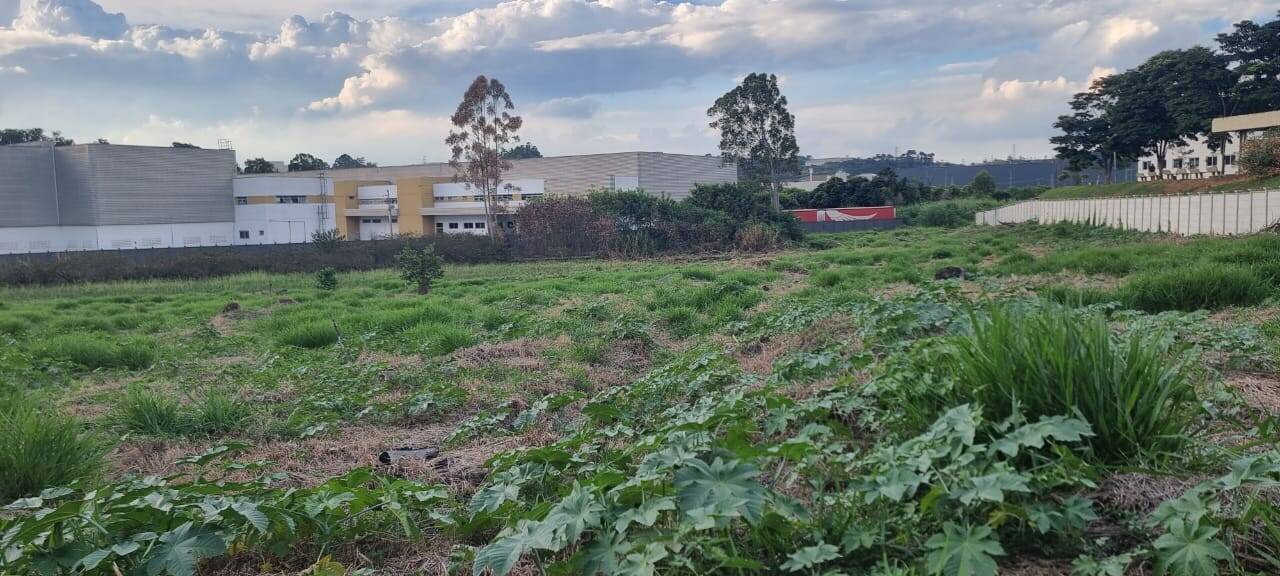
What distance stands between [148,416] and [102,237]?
55160 millimetres

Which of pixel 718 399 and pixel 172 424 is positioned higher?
pixel 718 399

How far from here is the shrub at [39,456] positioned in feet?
13.8

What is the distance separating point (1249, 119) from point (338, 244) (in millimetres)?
36464

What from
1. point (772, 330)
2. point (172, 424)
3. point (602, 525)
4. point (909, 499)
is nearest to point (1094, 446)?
point (909, 499)

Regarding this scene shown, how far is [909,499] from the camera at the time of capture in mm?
2777

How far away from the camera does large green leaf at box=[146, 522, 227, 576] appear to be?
109 inches

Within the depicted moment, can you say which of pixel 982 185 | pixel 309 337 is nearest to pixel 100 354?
pixel 309 337

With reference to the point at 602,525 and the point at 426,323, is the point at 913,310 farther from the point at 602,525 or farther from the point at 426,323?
the point at 426,323

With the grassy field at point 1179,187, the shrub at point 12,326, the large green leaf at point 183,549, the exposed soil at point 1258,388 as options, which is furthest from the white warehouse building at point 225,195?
the large green leaf at point 183,549

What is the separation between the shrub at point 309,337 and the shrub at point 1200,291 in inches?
352

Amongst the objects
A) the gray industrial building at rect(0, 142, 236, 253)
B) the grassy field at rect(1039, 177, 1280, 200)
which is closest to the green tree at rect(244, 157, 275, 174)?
the gray industrial building at rect(0, 142, 236, 253)

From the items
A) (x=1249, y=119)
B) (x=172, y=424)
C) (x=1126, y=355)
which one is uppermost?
(x=1249, y=119)

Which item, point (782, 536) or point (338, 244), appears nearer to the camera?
point (782, 536)

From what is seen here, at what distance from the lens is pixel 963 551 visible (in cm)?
231
